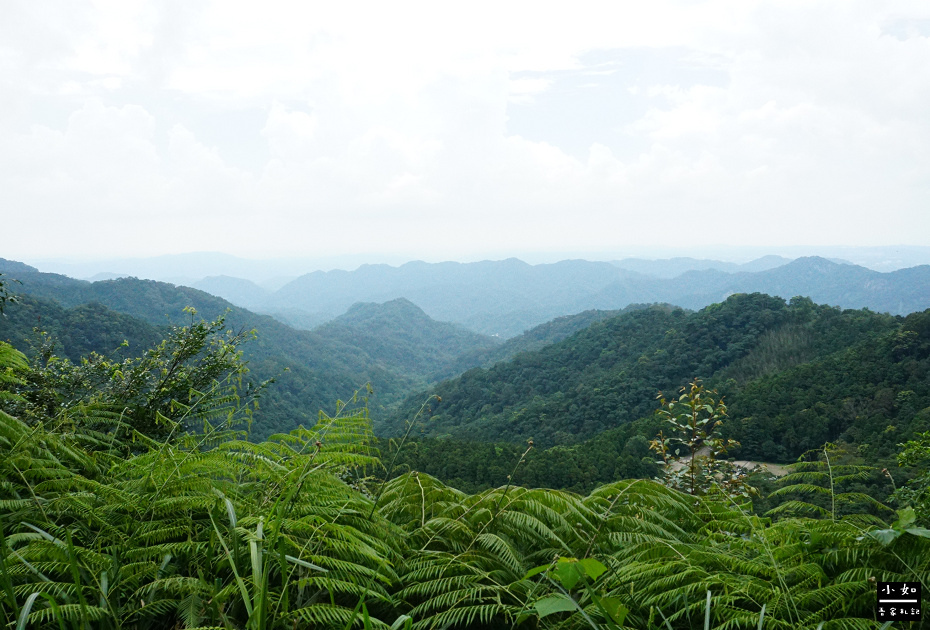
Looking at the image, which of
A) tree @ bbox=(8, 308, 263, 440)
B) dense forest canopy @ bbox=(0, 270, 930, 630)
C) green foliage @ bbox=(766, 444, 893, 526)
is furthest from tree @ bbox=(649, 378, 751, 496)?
tree @ bbox=(8, 308, 263, 440)

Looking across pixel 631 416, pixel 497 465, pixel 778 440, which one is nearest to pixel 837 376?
pixel 778 440

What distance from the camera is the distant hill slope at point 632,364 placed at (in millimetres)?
44981

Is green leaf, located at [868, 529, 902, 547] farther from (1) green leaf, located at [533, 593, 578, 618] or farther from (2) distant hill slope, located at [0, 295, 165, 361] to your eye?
(2) distant hill slope, located at [0, 295, 165, 361]

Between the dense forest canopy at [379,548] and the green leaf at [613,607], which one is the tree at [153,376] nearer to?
the dense forest canopy at [379,548]

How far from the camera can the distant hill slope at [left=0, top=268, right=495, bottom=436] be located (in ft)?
144

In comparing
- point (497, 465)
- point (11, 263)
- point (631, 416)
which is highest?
point (11, 263)

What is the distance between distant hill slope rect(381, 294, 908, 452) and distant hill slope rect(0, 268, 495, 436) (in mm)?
17678

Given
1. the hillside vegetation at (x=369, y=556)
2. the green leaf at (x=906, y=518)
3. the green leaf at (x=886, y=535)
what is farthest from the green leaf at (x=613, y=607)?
the green leaf at (x=906, y=518)

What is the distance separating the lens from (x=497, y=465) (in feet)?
61.5

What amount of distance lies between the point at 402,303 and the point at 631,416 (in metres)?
151

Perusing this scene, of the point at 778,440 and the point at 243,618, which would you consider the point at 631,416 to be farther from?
the point at 243,618

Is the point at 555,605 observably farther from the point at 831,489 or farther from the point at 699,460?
the point at 699,460

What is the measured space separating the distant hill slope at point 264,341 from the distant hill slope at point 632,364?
17678mm

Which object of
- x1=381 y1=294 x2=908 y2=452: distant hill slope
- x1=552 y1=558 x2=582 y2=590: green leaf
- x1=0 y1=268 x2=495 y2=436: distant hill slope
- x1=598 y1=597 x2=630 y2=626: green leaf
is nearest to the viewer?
x1=552 y1=558 x2=582 y2=590: green leaf
